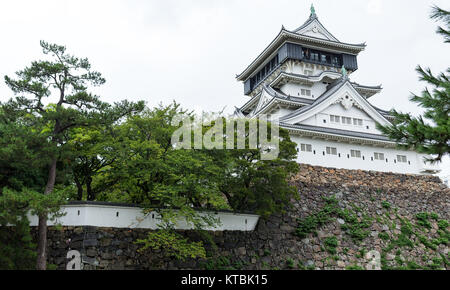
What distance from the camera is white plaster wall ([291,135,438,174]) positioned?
18562 mm

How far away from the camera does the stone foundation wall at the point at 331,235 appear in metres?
11.6

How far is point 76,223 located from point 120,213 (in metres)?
1.34

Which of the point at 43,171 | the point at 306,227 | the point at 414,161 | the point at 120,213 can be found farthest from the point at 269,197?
the point at 414,161

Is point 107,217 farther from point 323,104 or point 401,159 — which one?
point 401,159

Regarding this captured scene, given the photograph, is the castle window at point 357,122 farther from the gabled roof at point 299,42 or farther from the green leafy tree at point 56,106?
the green leafy tree at point 56,106

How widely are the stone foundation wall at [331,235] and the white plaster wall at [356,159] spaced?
0.54 m

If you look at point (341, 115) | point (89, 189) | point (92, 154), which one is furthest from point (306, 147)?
point (92, 154)

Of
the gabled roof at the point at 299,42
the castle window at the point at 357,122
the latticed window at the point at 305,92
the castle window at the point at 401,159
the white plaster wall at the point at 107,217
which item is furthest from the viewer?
the gabled roof at the point at 299,42

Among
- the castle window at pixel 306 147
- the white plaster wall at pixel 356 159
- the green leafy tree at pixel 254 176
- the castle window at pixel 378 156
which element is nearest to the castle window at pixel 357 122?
the white plaster wall at pixel 356 159

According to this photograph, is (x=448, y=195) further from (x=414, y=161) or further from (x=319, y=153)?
(x=319, y=153)

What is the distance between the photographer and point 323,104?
20.1 metres

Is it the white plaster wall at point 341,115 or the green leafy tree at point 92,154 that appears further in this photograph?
the white plaster wall at point 341,115

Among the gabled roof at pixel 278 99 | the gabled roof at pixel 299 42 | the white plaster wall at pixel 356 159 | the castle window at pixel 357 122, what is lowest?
the white plaster wall at pixel 356 159

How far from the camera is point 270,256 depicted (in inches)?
545
